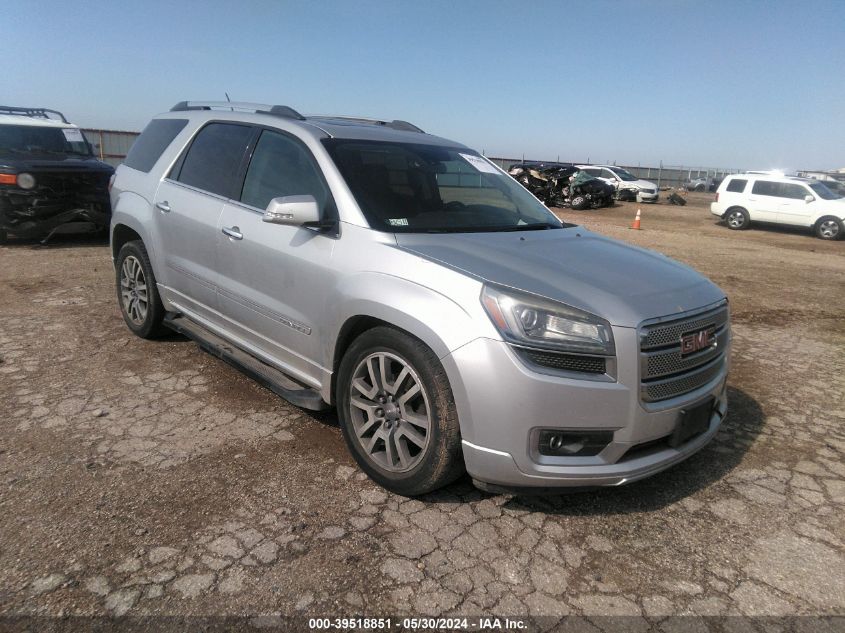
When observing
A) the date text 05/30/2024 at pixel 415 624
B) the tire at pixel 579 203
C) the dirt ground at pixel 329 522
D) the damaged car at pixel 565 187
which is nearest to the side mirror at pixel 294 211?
the dirt ground at pixel 329 522

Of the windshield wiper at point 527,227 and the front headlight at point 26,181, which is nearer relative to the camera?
the windshield wiper at point 527,227

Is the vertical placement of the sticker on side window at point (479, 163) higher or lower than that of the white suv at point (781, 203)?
higher

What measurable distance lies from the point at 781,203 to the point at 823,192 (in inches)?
45.3

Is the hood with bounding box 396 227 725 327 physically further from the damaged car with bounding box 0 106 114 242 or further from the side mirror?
the damaged car with bounding box 0 106 114 242

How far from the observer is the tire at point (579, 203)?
24.2 metres

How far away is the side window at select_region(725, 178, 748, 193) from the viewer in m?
19.8

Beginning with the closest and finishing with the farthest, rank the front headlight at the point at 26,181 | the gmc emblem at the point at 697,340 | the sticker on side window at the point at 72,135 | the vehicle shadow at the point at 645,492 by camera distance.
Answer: the gmc emblem at the point at 697,340, the vehicle shadow at the point at 645,492, the front headlight at the point at 26,181, the sticker on side window at the point at 72,135

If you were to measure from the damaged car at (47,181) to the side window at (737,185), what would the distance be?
18230mm

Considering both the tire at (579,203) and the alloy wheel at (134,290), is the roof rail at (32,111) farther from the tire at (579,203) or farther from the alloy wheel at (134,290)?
the tire at (579,203)

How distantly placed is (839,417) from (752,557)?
6.94 feet

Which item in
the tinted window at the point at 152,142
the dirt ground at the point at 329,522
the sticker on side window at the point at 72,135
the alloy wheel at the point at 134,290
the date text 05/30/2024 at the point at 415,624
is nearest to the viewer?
the date text 05/30/2024 at the point at 415,624

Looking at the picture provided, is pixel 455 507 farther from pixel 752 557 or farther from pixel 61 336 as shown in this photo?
pixel 61 336

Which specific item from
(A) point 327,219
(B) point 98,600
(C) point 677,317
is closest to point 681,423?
(C) point 677,317

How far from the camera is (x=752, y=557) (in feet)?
8.84
